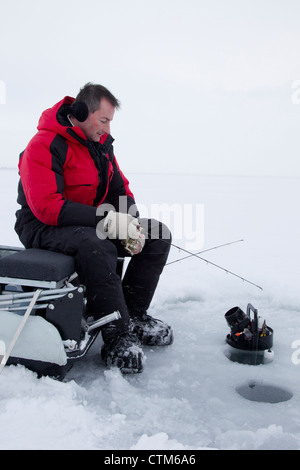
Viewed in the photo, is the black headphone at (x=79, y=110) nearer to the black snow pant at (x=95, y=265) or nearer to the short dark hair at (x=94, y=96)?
the short dark hair at (x=94, y=96)

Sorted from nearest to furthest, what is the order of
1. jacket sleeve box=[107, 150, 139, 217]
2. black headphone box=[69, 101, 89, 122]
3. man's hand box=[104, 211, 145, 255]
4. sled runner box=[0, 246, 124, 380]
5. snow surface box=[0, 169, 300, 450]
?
snow surface box=[0, 169, 300, 450] < sled runner box=[0, 246, 124, 380] < man's hand box=[104, 211, 145, 255] < black headphone box=[69, 101, 89, 122] < jacket sleeve box=[107, 150, 139, 217]

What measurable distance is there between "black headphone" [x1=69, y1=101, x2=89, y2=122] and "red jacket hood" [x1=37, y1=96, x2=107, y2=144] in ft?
0.20

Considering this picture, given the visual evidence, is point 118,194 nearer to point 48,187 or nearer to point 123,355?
point 48,187

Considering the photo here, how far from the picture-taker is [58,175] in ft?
7.51

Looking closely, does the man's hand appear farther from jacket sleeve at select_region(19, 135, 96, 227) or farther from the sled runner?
the sled runner

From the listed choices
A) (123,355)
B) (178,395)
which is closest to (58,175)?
(123,355)

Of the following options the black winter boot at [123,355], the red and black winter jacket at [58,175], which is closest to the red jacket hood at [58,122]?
the red and black winter jacket at [58,175]

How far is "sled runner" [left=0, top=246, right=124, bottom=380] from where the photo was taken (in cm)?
194

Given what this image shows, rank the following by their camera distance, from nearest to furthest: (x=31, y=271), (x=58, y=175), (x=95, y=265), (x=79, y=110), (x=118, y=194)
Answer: (x=31, y=271), (x=95, y=265), (x=58, y=175), (x=79, y=110), (x=118, y=194)

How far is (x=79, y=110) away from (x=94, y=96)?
0.15 metres

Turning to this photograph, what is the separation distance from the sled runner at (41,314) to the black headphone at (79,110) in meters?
0.85

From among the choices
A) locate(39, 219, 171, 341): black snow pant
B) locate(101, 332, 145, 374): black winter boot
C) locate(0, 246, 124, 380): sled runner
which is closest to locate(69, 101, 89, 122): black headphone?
locate(39, 219, 171, 341): black snow pant

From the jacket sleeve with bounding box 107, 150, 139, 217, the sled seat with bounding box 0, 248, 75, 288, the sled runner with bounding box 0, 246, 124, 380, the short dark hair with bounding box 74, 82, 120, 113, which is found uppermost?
the short dark hair with bounding box 74, 82, 120, 113

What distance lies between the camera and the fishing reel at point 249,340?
2.45 metres
